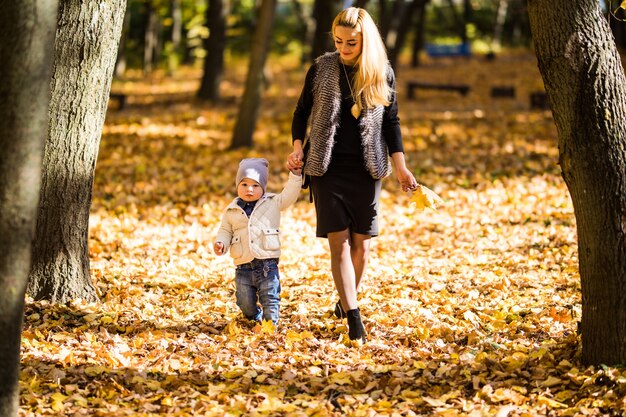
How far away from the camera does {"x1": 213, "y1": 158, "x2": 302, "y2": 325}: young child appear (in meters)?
5.27

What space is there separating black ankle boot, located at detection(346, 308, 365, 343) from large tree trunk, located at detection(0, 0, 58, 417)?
224 cm

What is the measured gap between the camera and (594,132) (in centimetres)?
417

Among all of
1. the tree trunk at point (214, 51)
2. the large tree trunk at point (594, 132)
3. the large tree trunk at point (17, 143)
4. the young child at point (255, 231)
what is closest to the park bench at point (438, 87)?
the tree trunk at point (214, 51)

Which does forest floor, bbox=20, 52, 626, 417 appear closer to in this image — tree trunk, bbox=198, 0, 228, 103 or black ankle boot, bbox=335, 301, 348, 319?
black ankle boot, bbox=335, 301, 348, 319

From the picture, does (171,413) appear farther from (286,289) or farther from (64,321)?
(286,289)

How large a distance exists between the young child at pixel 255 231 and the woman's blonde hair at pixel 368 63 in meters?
0.79

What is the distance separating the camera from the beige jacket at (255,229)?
5.29m

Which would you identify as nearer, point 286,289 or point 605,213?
point 605,213

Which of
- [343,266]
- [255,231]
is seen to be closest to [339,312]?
[343,266]

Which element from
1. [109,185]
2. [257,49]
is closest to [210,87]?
[257,49]

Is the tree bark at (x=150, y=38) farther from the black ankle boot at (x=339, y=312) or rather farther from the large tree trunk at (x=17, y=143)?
the large tree trunk at (x=17, y=143)

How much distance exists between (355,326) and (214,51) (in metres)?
14.7

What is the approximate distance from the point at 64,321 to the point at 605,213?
11.8ft

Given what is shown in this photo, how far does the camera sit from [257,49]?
13.4 m
